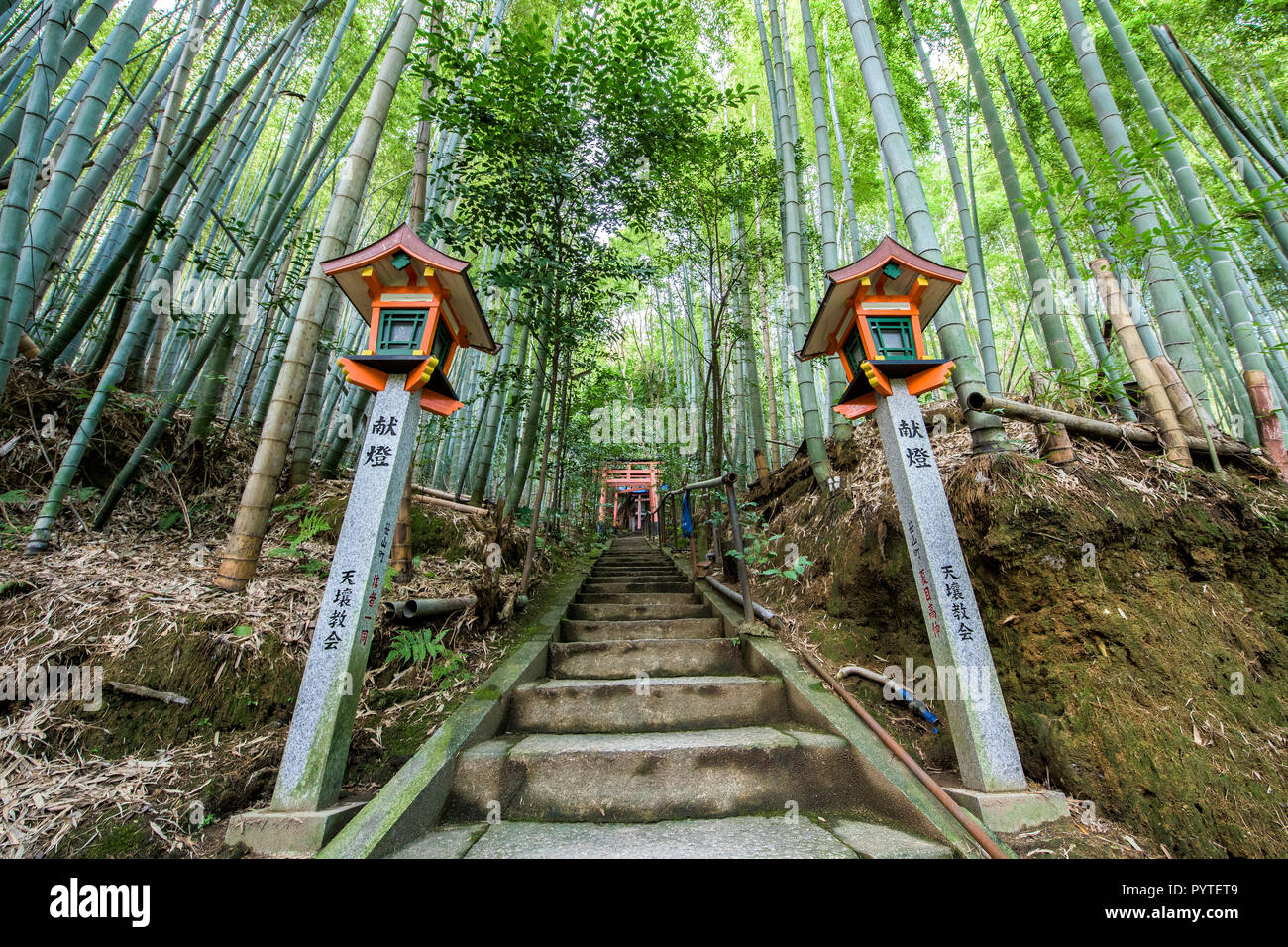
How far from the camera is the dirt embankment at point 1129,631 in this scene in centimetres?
181

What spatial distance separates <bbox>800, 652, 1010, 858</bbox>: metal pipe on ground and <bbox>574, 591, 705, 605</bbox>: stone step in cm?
165

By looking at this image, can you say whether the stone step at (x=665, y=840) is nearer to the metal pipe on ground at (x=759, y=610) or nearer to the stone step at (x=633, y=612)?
the metal pipe on ground at (x=759, y=610)

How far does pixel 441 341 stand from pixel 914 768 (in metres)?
3.11

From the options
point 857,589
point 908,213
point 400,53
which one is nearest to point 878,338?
point 908,213

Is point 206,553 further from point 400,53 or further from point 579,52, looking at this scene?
point 579,52

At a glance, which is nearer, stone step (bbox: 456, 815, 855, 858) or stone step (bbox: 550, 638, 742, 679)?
stone step (bbox: 456, 815, 855, 858)

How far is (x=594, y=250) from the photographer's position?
429 centimetres

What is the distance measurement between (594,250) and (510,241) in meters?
0.77

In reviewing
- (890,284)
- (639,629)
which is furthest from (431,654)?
(890,284)

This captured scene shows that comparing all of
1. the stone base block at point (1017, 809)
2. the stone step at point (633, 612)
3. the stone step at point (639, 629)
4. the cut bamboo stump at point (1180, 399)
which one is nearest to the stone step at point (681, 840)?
the stone base block at point (1017, 809)

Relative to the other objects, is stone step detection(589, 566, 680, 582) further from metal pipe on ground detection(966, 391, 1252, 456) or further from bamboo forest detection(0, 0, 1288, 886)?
metal pipe on ground detection(966, 391, 1252, 456)

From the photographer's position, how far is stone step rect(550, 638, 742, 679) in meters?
3.15

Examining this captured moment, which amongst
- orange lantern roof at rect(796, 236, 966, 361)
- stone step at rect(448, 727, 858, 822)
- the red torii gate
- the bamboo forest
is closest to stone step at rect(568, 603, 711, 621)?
the bamboo forest

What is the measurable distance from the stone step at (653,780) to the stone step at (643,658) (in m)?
0.94
